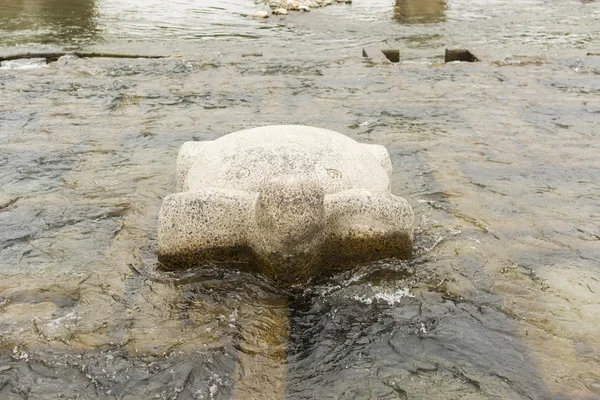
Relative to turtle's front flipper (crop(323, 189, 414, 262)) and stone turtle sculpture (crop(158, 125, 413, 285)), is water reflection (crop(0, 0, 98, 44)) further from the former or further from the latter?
turtle's front flipper (crop(323, 189, 414, 262))

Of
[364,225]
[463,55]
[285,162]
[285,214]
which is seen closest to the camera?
[285,214]

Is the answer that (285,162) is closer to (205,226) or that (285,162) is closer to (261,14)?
(205,226)

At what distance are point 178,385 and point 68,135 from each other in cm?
416

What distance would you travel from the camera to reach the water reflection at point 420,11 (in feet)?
47.6

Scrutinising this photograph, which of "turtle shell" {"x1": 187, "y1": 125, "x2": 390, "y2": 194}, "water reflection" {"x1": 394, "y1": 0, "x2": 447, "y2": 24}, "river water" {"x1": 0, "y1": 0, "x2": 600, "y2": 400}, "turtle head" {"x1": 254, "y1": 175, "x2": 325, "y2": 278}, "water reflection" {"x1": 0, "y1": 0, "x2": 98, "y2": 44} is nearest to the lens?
"river water" {"x1": 0, "y1": 0, "x2": 600, "y2": 400}

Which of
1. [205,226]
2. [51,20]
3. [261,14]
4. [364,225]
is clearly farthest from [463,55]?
[51,20]

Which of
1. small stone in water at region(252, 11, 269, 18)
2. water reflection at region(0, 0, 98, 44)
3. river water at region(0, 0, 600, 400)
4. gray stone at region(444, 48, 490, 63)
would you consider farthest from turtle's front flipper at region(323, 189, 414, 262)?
small stone in water at region(252, 11, 269, 18)

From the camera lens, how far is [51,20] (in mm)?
13914

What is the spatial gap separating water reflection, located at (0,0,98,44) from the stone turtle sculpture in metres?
8.98

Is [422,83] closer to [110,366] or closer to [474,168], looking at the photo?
[474,168]

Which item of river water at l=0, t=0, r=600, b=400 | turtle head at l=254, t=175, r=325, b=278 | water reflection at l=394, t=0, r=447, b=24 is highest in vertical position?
water reflection at l=394, t=0, r=447, b=24

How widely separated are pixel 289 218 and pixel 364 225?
53cm

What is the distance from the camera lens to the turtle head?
3.34 metres

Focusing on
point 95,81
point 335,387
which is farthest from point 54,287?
point 95,81
